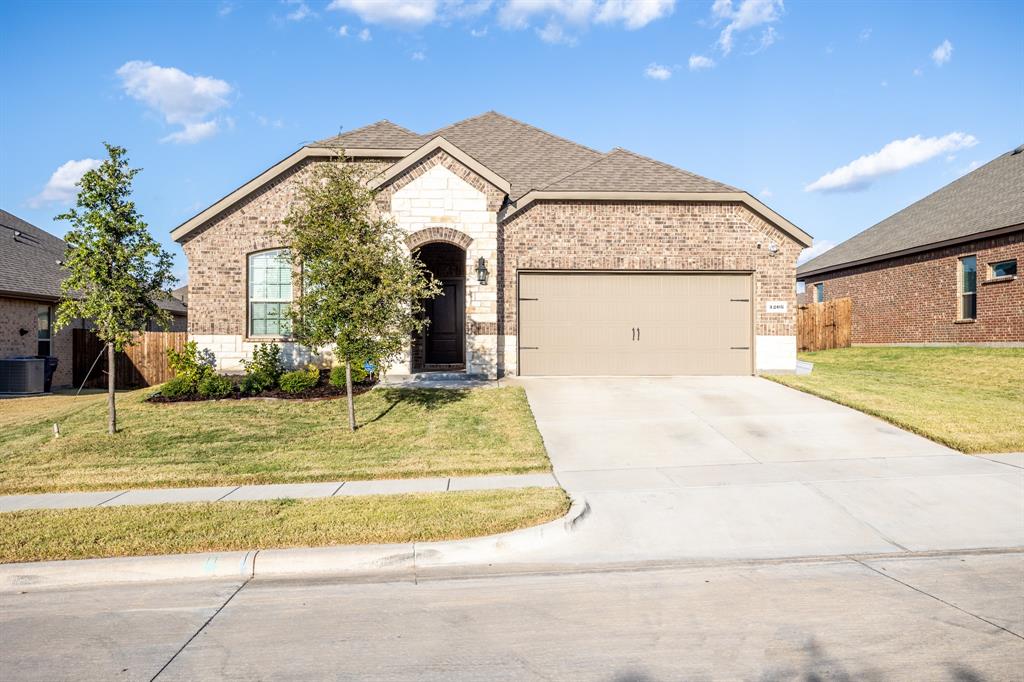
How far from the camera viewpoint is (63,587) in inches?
197

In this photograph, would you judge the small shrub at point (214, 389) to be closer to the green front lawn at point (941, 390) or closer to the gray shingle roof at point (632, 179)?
the gray shingle roof at point (632, 179)

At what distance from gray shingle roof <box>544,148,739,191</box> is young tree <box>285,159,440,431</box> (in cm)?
605

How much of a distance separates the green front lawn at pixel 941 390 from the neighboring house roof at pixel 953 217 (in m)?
3.86

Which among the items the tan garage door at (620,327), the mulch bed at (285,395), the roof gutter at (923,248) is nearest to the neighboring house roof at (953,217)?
the roof gutter at (923,248)

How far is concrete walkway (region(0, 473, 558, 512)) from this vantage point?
7.24 meters

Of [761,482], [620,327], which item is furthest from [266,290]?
[761,482]

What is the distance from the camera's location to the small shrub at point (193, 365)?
13.4m

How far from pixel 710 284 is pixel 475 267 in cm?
590

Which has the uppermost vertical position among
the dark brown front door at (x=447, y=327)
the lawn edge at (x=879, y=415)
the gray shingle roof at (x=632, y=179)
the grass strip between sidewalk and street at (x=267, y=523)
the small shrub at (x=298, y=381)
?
the gray shingle roof at (x=632, y=179)

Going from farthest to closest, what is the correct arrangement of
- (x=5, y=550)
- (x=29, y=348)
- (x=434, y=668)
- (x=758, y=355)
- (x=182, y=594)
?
(x=29, y=348) < (x=758, y=355) < (x=5, y=550) < (x=182, y=594) < (x=434, y=668)

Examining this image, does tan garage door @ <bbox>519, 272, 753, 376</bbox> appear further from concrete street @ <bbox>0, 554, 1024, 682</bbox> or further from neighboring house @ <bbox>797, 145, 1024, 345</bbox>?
concrete street @ <bbox>0, 554, 1024, 682</bbox>

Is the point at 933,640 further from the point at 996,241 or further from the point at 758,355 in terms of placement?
the point at 996,241

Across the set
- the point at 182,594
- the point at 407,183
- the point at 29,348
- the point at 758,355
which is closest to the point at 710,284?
the point at 758,355

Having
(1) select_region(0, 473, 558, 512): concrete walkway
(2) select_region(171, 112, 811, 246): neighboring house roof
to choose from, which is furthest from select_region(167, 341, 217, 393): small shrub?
(1) select_region(0, 473, 558, 512): concrete walkway
